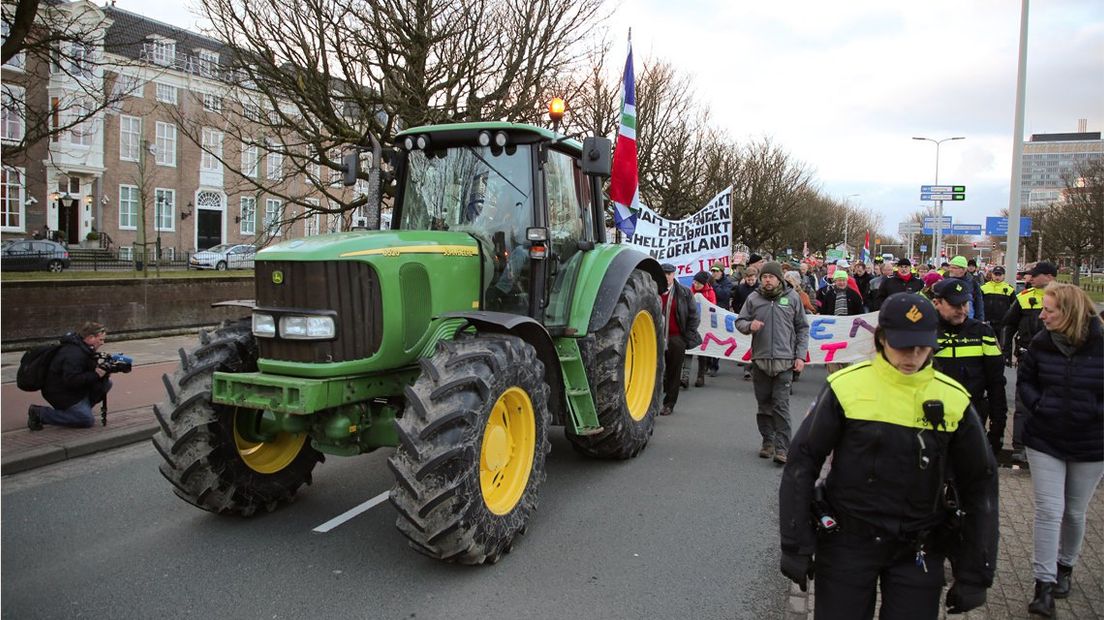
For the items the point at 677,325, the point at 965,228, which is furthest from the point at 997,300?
the point at 965,228

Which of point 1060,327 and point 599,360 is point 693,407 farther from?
point 1060,327

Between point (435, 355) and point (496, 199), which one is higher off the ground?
point (496, 199)

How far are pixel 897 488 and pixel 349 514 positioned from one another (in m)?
3.82

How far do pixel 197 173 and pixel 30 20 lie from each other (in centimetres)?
4247

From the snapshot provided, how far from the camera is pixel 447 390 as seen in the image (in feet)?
13.4

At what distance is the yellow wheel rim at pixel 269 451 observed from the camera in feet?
16.4

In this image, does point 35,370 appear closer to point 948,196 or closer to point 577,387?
point 577,387

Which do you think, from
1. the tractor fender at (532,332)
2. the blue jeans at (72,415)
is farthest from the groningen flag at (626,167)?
the blue jeans at (72,415)

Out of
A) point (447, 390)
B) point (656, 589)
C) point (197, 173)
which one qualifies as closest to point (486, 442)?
point (447, 390)

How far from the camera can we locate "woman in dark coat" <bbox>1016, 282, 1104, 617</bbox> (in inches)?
154

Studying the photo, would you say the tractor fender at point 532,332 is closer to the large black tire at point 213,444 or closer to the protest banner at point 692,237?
the large black tire at point 213,444

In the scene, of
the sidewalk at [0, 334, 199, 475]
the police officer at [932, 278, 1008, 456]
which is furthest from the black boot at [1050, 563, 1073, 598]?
the sidewalk at [0, 334, 199, 475]

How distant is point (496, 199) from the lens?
558cm

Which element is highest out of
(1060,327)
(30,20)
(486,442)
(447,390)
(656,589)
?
(30,20)
